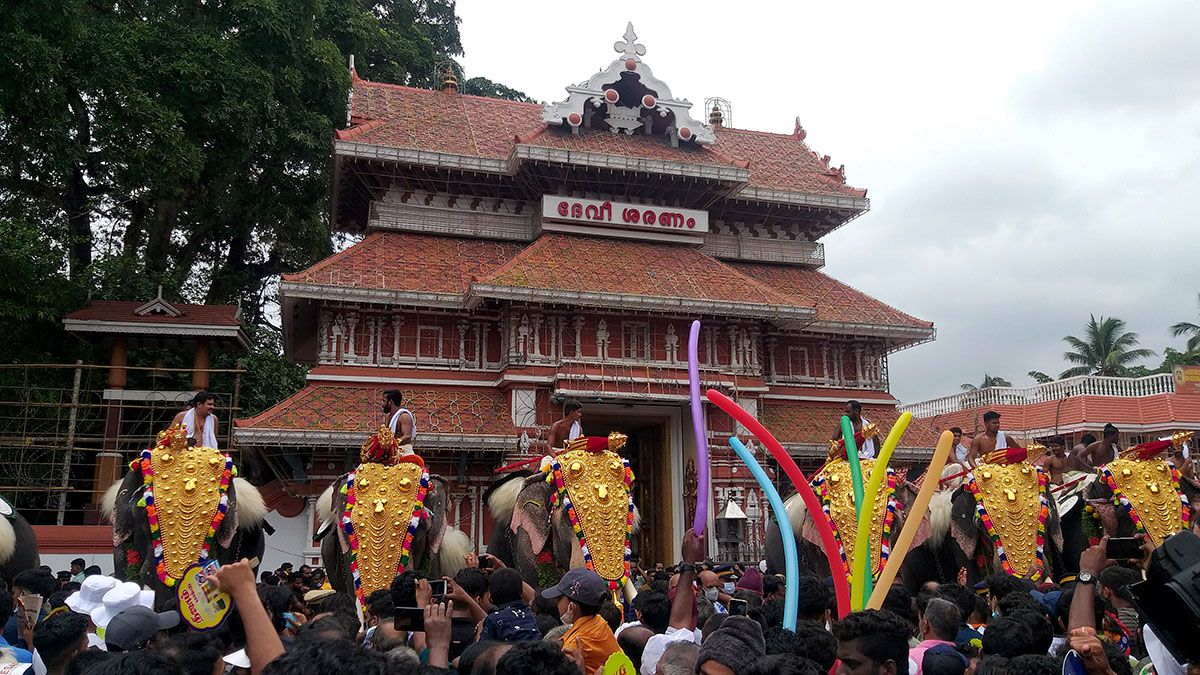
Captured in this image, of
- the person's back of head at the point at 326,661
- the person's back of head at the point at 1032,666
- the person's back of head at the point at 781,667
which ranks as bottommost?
the person's back of head at the point at 1032,666

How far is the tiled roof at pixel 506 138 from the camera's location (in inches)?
796

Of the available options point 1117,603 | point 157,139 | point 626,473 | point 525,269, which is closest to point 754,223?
point 525,269

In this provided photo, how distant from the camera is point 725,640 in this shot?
11.0ft

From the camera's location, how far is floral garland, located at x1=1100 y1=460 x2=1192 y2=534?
9016mm

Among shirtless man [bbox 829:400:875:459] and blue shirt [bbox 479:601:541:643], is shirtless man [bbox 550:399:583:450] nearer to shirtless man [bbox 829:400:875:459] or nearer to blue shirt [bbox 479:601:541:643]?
shirtless man [bbox 829:400:875:459]

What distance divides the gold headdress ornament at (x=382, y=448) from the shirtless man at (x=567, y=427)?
162cm

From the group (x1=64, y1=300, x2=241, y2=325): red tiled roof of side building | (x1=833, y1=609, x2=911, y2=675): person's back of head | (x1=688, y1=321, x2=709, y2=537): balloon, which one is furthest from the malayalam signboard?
(x1=833, y1=609, x2=911, y2=675): person's back of head

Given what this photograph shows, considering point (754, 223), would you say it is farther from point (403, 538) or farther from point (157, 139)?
point (403, 538)

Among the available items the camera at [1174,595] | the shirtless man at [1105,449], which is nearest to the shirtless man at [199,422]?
the camera at [1174,595]

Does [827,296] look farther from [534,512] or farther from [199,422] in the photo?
[199,422]

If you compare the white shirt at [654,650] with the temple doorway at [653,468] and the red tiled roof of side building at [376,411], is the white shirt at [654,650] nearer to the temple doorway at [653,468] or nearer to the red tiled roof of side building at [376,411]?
the red tiled roof of side building at [376,411]

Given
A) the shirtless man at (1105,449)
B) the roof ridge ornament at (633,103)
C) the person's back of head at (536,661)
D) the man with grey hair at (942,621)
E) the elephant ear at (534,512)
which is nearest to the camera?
the person's back of head at (536,661)

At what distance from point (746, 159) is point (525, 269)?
8429 mm

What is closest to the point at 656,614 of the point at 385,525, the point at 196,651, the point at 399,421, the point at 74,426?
the point at 196,651
